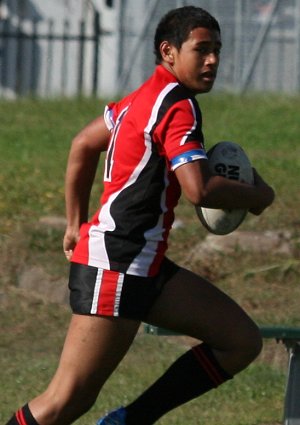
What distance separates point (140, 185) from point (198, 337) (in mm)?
644

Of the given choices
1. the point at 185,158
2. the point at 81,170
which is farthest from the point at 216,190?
the point at 81,170

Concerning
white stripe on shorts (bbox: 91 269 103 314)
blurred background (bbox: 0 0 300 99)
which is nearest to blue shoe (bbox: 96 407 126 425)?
white stripe on shorts (bbox: 91 269 103 314)

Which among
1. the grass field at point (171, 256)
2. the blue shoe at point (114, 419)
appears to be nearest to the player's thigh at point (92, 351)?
the blue shoe at point (114, 419)

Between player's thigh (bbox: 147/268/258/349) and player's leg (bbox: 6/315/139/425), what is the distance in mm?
138

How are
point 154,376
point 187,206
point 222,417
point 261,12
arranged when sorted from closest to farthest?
point 222,417, point 154,376, point 187,206, point 261,12

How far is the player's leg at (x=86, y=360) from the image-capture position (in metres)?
4.71

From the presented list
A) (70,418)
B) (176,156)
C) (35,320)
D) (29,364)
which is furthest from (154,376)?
(176,156)

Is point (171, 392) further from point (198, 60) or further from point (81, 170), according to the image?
point (198, 60)

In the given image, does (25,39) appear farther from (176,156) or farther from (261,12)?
(176,156)

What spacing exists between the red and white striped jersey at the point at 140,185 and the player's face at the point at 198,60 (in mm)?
52

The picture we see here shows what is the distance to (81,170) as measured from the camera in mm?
5156

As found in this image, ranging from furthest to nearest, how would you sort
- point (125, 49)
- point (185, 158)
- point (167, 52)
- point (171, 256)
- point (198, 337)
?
1. point (125, 49)
2. point (171, 256)
3. point (198, 337)
4. point (167, 52)
5. point (185, 158)

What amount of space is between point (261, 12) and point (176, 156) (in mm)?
14518

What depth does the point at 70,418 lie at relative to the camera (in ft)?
15.8
